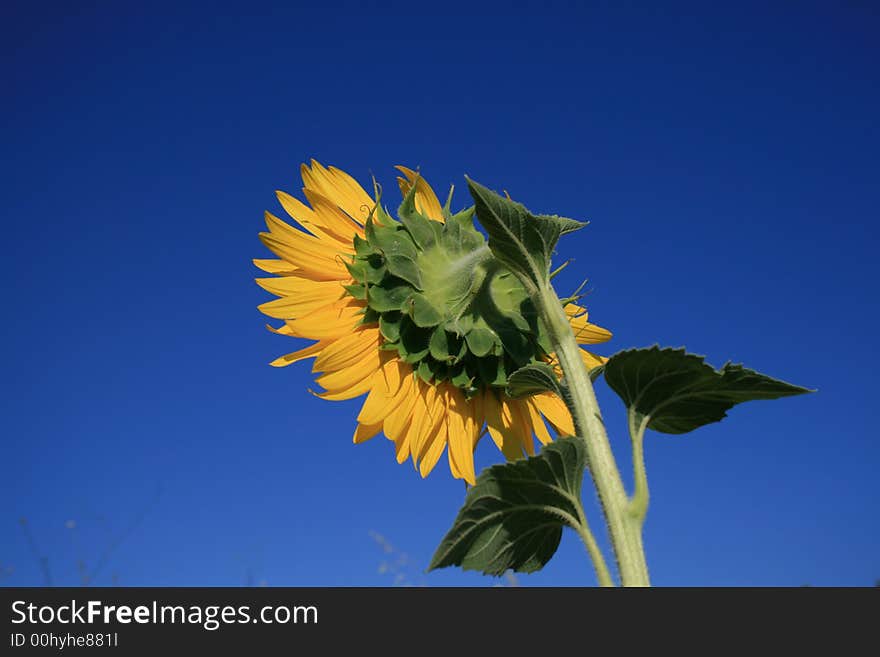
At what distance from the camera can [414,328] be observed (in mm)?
1921

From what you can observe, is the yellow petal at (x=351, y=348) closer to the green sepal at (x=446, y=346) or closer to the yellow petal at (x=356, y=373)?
the yellow petal at (x=356, y=373)

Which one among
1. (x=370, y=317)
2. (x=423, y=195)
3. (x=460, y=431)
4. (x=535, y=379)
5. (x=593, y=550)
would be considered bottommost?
(x=593, y=550)

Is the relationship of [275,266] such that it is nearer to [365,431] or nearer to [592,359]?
[365,431]

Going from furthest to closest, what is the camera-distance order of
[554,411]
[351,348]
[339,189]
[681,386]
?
[339,189] → [554,411] → [351,348] → [681,386]

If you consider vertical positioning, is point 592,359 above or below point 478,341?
above

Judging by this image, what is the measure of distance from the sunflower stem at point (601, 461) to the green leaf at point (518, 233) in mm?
87

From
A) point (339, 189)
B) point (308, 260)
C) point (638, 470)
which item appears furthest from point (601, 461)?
point (339, 189)

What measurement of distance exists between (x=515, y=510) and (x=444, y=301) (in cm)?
68

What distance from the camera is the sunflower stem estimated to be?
106 cm

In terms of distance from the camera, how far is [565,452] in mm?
1178

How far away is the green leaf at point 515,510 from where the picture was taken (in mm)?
1182

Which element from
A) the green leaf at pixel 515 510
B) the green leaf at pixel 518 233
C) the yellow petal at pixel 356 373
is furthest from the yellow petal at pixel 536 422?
the green leaf at pixel 518 233

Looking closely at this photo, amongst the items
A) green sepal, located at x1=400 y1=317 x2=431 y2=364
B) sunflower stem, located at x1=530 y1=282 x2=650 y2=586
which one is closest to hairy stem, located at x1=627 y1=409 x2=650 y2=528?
sunflower stem, located at x1=530 y1=282 x2=650 y2=586
